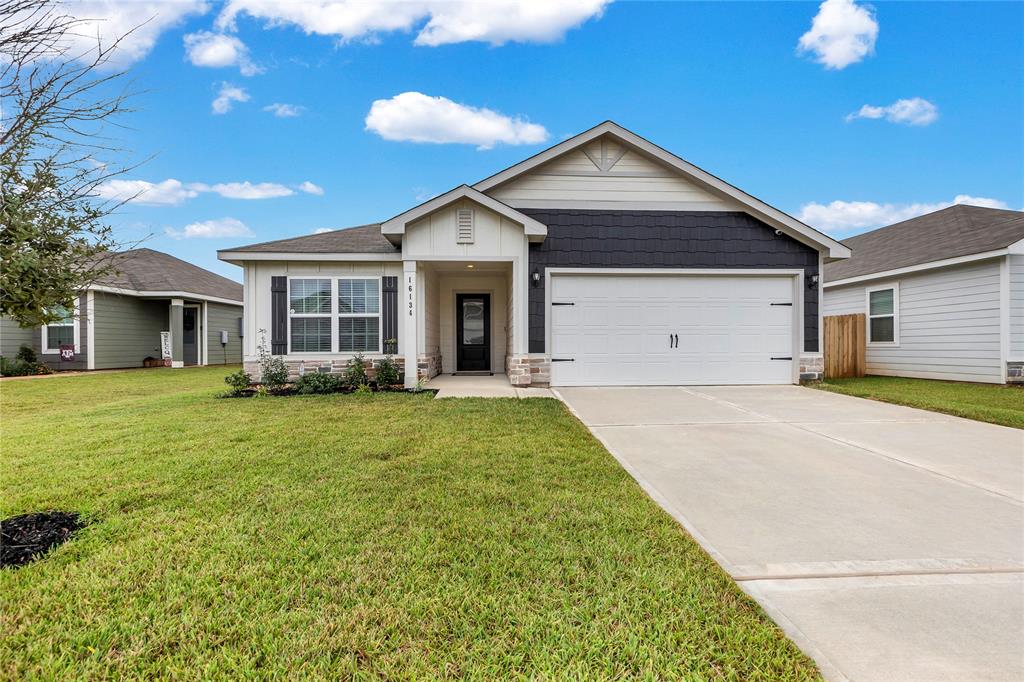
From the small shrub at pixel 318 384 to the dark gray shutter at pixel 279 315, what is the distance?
92cm

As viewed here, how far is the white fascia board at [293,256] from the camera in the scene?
8.17 metres

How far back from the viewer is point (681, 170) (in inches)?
341

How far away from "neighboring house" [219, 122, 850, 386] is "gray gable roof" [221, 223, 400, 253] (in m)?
0.08

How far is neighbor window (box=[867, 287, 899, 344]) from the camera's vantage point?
11.1 m

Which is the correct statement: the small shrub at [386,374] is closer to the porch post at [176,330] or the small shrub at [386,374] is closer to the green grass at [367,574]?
the green grass at [367,574]

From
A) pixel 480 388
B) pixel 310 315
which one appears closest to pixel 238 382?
pixel 310 315

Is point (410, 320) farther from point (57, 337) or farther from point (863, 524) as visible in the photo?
point (57, 337)

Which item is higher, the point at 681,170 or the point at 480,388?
the point at 681,170

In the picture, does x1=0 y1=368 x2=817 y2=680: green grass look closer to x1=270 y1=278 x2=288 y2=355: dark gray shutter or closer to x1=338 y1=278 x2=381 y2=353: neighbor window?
x1=270 y1=278 x2=288 y2=355: dark gray shutter

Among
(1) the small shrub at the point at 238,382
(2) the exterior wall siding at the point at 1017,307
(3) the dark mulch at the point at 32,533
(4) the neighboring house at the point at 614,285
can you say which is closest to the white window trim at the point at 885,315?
(2) the exterior wall siding at the point at 1017,307

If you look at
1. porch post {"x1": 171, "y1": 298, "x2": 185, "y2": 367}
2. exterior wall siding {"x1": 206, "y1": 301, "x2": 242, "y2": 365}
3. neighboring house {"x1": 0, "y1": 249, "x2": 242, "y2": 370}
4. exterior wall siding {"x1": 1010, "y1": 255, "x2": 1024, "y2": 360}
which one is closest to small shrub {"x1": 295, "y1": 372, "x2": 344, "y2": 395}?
neighboring house {"x1": 0, "y1": 249, "x2": 242, "y2": 370}

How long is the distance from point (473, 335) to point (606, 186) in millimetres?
4928

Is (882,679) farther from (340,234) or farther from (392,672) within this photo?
(340,234)

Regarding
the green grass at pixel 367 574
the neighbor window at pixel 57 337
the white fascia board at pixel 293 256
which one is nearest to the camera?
the green grass at pixel 367 574
